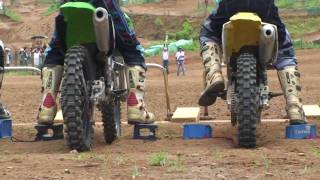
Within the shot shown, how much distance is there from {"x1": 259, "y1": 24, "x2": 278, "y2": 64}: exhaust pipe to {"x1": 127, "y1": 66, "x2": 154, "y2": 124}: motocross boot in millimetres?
1394

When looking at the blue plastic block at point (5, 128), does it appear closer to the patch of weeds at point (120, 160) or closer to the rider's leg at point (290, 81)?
the patch of weeds at point (120, 160)

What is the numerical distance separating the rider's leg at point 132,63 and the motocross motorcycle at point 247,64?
0.95 meters

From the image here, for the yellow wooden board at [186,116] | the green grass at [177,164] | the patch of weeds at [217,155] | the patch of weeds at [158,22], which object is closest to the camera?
the green grass at [177,164]

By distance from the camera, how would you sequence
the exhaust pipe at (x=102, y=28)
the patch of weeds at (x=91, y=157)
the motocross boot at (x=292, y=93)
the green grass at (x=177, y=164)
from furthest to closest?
the motocross boot at (x=292, y=93)
the exhaust pipe at (x=102, y=28)
the patch of weeds at (x=91, y=157)
the green grass at (x=177, y=164)

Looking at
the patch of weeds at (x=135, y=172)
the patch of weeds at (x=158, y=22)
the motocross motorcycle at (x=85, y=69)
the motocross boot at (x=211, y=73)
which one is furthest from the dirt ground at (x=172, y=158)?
the patch of weeds at (x=158, y=22)

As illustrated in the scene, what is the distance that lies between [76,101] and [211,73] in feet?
6.42

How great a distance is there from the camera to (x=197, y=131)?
785cm

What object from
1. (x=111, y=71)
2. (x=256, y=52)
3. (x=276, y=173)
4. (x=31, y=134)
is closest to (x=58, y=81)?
(x=111, y=71)

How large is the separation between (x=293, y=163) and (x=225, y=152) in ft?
2.90

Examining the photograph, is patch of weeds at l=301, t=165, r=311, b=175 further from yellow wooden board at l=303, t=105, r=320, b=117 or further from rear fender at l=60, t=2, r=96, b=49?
yellow wooden board at l=303, t=105, r=320, b=117

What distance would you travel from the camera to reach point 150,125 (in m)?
7.74

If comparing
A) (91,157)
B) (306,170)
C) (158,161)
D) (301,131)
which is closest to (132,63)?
(301,131)

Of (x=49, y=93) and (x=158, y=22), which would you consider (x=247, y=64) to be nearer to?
(x=49, y=93)

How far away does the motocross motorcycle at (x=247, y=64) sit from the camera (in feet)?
21.6
